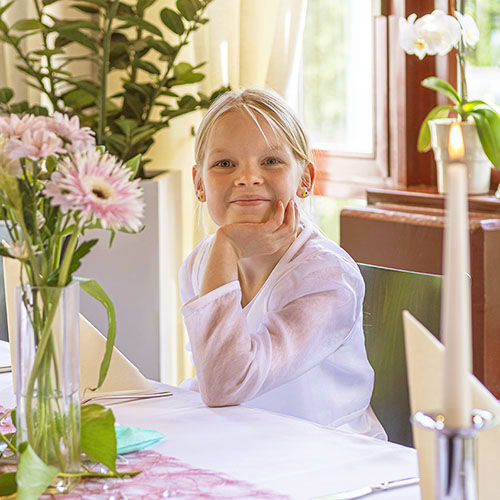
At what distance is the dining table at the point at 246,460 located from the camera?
0.86 metres

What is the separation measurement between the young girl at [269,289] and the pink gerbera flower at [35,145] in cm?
48

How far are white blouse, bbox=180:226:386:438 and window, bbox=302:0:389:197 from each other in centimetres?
125

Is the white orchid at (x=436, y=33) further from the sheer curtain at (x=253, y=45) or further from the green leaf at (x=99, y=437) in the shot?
the green leaf at (x=99, y=437)

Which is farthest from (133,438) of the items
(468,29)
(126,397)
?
(468,29)

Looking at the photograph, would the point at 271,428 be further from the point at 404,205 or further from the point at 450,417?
the point at 404,205

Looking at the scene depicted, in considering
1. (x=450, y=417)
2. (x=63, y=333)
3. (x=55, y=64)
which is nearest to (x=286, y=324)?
(x=63, y=333)

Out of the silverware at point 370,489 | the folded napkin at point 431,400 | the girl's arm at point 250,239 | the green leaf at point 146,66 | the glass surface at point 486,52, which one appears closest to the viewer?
the folded napkin at point 431,400

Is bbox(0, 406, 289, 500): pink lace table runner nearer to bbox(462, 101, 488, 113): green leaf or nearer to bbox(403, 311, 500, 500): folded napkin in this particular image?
bbox(403, 311, 500, 500): folded napkin

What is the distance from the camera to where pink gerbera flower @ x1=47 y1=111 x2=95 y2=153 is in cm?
81

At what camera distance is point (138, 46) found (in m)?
2.75

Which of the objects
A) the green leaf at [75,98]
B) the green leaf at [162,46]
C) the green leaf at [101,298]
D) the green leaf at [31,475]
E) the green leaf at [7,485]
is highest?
the green leaf at [162,46]

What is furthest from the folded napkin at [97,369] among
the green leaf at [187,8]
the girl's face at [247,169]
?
the green leaf at [187,8]

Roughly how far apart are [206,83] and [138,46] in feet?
0.79

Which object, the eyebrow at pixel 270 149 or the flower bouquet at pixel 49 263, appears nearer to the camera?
the flower bouquet at pixel 49 263
